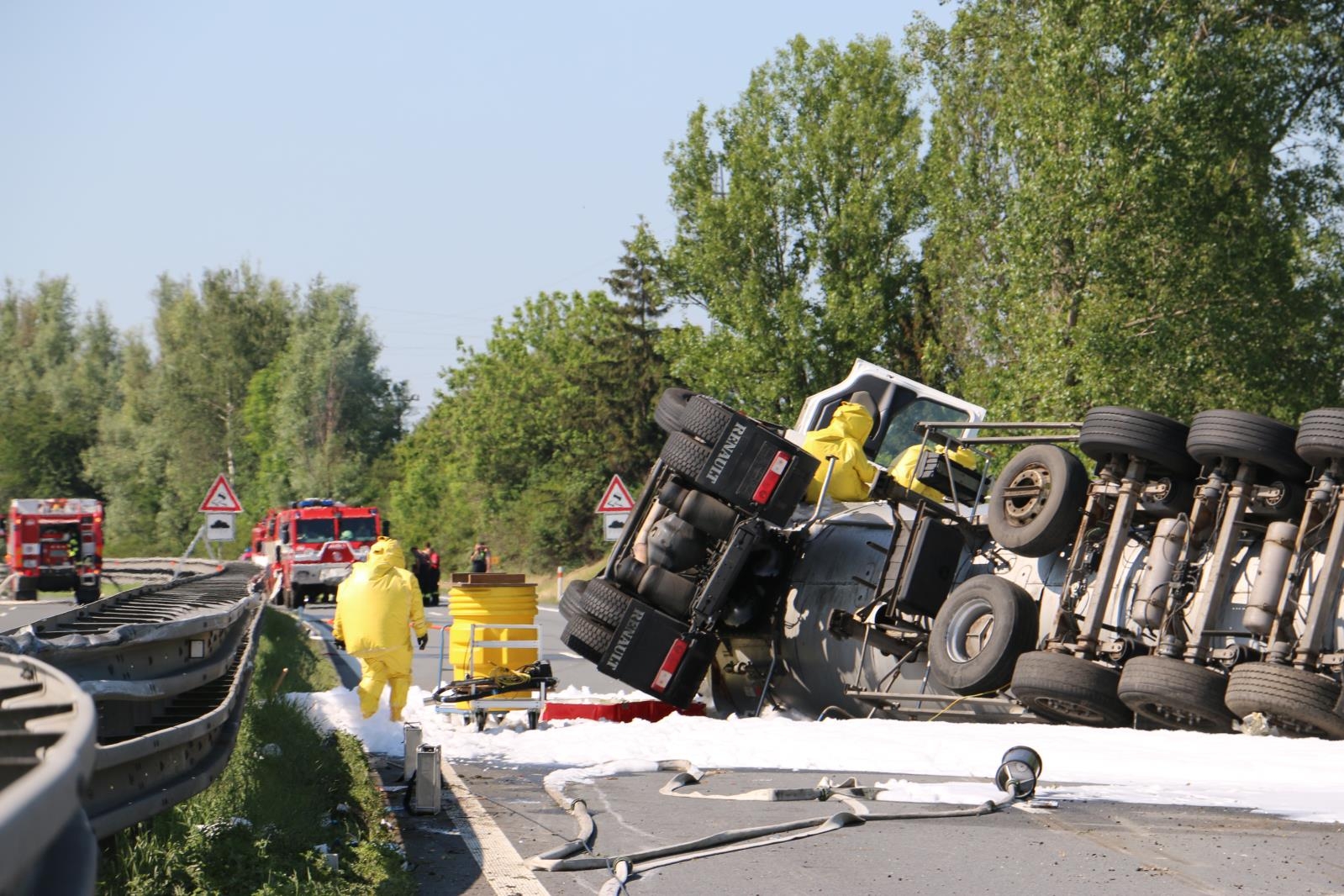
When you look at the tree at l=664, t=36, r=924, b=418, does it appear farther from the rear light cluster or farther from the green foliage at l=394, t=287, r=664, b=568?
the rear light cluster

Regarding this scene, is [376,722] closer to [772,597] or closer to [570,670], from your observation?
[772,597]

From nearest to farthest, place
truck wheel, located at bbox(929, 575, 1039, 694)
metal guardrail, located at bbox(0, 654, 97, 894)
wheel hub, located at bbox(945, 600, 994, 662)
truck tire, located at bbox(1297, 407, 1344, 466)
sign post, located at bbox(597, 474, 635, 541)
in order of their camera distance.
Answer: metal guardrail, located at bbox(0, 654, 97, 894) < truck tire, located at bbox(1297, 407, 1344, 466) < truck wheel, located at bbox(929, 575, 1039, 694) < wheel hub, located at bbox(945, 600, 994, 662) < sign post, located at bbox(597, 474, 635, 541)

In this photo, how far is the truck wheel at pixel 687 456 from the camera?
498 inches

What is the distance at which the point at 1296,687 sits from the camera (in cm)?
880

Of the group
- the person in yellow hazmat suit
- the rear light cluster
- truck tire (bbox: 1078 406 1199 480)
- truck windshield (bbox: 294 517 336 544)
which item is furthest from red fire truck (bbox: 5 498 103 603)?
truck tire (bbox: 1078 406 1199 480)

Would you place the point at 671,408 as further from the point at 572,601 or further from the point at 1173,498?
the point at 1173,498

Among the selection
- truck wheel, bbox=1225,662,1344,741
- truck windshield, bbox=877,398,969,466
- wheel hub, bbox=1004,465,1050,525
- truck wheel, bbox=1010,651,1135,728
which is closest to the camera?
truck wheel, bbox=1225,662,1344,741

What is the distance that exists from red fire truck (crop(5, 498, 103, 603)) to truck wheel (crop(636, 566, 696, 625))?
3151 cm

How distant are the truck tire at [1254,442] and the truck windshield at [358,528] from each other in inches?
1145

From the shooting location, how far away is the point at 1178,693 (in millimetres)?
9367

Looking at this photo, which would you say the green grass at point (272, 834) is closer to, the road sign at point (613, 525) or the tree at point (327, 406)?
the road sign at point (613, 525)

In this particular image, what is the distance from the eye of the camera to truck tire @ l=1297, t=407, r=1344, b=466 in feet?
30.3

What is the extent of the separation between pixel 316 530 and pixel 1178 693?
29808 millimetres

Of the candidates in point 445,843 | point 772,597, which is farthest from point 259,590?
point 445,843
